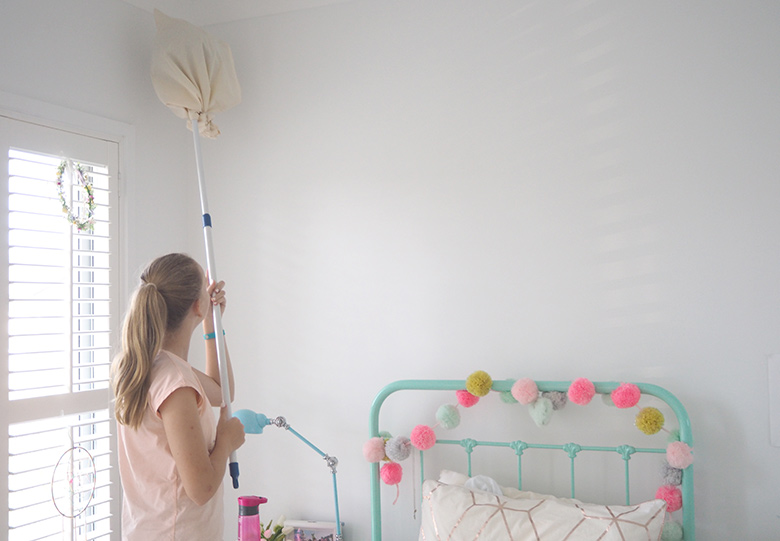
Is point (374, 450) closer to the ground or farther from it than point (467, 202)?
closer to the ground

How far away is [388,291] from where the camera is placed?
232cm

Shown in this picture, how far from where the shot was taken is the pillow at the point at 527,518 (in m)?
1.71

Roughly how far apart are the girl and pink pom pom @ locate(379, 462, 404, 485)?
707 millimetres

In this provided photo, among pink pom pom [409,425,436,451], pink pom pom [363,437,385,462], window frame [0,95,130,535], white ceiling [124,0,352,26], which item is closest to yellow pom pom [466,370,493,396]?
pink pom pom [409,425,436,451]

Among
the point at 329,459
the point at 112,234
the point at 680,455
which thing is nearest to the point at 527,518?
the point at 680,455

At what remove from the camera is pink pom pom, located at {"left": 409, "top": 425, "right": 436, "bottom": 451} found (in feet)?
6.89

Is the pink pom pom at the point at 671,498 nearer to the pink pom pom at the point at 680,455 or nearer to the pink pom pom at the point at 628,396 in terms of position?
the pink pom pom at the point at 680,455

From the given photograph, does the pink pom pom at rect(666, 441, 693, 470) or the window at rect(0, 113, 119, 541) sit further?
the window at rect(0, 113, 119, 541)

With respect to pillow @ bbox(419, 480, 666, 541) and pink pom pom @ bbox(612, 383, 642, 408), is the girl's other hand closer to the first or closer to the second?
pillow @ bbox(419, 480, 666, 541)

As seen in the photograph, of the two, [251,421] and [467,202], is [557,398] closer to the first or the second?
Result: [467,202]

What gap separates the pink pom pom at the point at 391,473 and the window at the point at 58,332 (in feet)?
3.22

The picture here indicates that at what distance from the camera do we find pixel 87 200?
215 cm

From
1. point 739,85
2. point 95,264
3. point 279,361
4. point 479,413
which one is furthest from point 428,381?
point 739,85

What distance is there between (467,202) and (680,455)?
1.07 meters
